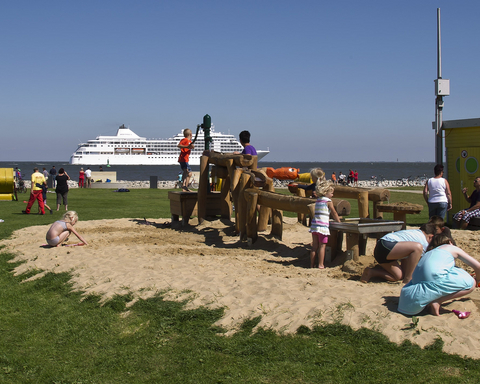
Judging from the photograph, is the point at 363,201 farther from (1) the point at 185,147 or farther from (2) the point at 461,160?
(2) the point at 461,160

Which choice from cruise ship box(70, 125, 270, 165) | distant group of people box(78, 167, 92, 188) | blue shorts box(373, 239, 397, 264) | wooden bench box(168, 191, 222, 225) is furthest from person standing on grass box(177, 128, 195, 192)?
cruise ship box(70, 125, 270, 165)

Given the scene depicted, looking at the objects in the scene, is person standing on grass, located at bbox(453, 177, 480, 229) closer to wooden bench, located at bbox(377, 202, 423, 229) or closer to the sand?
the sand

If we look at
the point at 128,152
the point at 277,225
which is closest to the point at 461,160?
the point at 277,225

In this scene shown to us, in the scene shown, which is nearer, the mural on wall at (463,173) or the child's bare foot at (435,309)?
the child's bare foot at (435,309)

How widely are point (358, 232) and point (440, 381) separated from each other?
3.01 metres

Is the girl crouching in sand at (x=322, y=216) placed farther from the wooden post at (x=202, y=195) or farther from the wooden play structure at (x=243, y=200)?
the wooden post at (x=202, y=195)

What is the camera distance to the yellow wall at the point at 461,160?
37.6 ft

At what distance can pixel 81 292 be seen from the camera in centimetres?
587

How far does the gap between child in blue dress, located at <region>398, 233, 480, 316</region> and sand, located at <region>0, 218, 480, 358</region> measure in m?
0.11

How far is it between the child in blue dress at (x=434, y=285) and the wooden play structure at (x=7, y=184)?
17519 millimetres

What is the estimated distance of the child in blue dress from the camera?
4.29 meters

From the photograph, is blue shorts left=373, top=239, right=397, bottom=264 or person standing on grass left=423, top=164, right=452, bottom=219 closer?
blue shorts left=373, top=239, right=397, bottom=264

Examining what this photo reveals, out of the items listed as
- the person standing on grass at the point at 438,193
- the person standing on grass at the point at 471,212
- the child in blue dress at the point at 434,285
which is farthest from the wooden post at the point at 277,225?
the child in blue dress at the point at 434,285

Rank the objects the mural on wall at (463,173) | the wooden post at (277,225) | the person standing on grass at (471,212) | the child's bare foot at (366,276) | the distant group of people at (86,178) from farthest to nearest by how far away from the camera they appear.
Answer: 1. the distant group of people at (86,178)
2. the mural on wall at (463,173)
3. the person standing on grass at (471,212)
4. the wooden post at (277,225)
5. the child's bare foot at (366,276)
